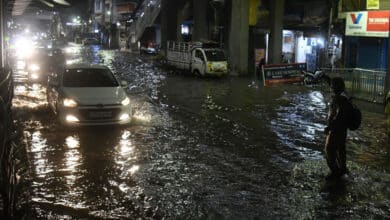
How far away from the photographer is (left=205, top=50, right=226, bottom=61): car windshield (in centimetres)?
3005

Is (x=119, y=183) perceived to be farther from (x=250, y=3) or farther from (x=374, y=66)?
(x=250, y=3)

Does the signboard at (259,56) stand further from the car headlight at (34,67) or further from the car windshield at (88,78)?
the car windshield at (88,78)

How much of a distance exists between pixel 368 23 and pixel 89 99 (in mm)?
14399

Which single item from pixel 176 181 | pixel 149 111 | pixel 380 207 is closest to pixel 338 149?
pixel 380 207

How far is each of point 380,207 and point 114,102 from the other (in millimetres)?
7199

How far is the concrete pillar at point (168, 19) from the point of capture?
Answer: 51.6 meters

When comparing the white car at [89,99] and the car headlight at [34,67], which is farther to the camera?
the car headlight at [34,67]

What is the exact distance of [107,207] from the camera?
7383 mm

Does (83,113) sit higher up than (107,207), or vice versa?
(83,113)

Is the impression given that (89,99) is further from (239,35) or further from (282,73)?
(239,35)

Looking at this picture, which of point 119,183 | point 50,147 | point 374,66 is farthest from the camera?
point 374,66

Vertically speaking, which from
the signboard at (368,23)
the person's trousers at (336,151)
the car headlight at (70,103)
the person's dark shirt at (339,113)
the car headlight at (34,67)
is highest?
the signboard at (368,23)

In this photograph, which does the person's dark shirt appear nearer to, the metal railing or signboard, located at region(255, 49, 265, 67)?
the metal railing

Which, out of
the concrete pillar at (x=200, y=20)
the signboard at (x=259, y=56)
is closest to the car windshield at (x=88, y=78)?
the signboard at (x=259, y=56)
